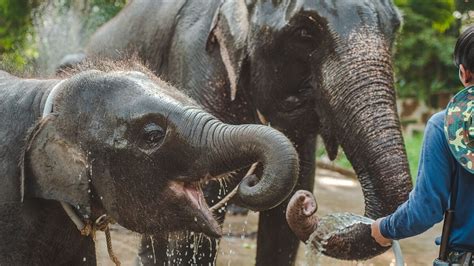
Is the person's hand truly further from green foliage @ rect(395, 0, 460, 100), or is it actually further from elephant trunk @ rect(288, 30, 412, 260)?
green foliage @ rect(395, 0, 460, 100)

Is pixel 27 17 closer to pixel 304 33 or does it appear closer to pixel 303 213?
pixel 304 33

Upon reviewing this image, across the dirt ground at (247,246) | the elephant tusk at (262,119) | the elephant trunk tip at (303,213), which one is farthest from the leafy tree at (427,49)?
the elephant trunk tip at (303,213)

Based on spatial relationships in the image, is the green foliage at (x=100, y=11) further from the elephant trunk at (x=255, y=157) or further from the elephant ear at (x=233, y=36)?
the elephant trunk at (x=255, y=157)

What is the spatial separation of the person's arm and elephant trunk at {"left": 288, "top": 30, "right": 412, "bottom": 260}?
20.9 inches

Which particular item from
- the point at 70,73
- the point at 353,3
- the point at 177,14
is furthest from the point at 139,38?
the point at 70,73

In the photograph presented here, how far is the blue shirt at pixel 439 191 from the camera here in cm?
301

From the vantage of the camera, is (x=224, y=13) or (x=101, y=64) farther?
(x=224, y=13)

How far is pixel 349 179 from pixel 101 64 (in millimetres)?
9327

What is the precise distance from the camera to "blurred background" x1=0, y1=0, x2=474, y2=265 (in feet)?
26.5

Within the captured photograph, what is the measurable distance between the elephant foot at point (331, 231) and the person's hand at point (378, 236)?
0.13 m

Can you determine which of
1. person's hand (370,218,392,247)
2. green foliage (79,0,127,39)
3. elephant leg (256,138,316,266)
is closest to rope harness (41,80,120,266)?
person's hand (370,218,392,247)

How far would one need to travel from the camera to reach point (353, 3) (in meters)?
4.91

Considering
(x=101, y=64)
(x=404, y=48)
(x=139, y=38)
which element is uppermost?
(x=101, y=64)

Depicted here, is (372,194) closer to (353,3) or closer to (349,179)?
(353,3)
